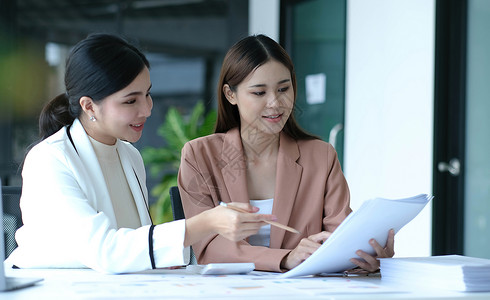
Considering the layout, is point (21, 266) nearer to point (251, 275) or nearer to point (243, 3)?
point (251, 275)

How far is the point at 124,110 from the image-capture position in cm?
188

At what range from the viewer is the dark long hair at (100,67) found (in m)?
1.85

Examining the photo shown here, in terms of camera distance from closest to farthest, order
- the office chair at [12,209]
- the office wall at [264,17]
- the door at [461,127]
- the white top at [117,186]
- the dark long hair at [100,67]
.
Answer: the dark long hair at [100,67] → the white top at [117,186] → the office chair at [12,209] → the door at [461,127] → the office wall at [264,17]

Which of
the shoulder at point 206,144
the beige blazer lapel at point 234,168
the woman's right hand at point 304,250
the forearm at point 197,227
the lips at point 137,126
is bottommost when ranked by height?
the woman's right hand at point 304,250

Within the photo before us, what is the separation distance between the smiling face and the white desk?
0.48 meters

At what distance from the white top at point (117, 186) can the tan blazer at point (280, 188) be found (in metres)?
0.16

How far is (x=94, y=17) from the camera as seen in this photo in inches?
252

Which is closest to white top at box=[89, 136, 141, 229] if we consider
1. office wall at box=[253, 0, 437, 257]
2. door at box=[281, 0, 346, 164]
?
office wall at box=[253, 0, 437, 257]

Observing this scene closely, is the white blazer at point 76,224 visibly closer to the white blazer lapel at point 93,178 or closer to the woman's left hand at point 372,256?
the white blazer lapel at point 93,178

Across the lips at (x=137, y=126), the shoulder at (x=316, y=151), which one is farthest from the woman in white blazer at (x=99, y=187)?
the shoulder at (x=316, y=151)

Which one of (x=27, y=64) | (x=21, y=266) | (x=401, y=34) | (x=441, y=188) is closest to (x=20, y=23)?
(x=27, y=64)

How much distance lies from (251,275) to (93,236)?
0.39 m

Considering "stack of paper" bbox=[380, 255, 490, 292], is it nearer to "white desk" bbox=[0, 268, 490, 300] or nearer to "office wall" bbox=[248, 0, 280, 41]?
"white desk" bbox=[0, 268, 490, 300]

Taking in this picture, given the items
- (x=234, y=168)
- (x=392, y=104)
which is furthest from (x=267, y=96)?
(x=392, y=104)
